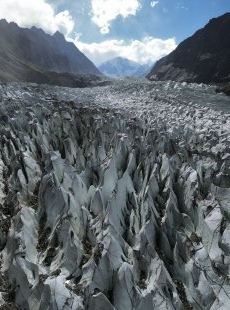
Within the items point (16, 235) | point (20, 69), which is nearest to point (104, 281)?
point (16, 235)

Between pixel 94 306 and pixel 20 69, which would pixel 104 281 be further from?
pixel 20 69

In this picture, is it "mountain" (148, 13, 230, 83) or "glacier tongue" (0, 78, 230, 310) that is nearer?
"glacier tongue" (0, 78, 230, 310)

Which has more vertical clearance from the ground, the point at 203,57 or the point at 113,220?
the point at 203,57

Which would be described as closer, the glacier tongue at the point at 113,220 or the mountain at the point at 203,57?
the glacier tongue at the point at 113,220

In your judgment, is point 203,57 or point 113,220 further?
point 203,57
